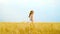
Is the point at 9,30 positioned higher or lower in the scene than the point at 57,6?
lower

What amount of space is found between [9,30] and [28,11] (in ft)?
2.26

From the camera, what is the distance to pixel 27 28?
453 centimetres

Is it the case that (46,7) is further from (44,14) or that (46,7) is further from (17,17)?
(17,17)

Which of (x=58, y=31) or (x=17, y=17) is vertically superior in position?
(x=17, y=17)

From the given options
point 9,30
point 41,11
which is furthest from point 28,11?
point 9,30

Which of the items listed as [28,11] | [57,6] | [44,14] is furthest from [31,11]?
[57,6]

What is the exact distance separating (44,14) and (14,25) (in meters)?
0.85

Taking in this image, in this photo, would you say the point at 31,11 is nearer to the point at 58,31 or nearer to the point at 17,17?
the point at 17,17

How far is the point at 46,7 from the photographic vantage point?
15.3 ft

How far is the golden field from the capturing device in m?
4.41

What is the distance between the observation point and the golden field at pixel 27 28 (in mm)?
4410

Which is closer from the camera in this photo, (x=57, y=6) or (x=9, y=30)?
(x=9, y=30)

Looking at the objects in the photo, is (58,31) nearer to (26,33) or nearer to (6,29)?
(26,33)

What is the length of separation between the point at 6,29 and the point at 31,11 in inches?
31.0
